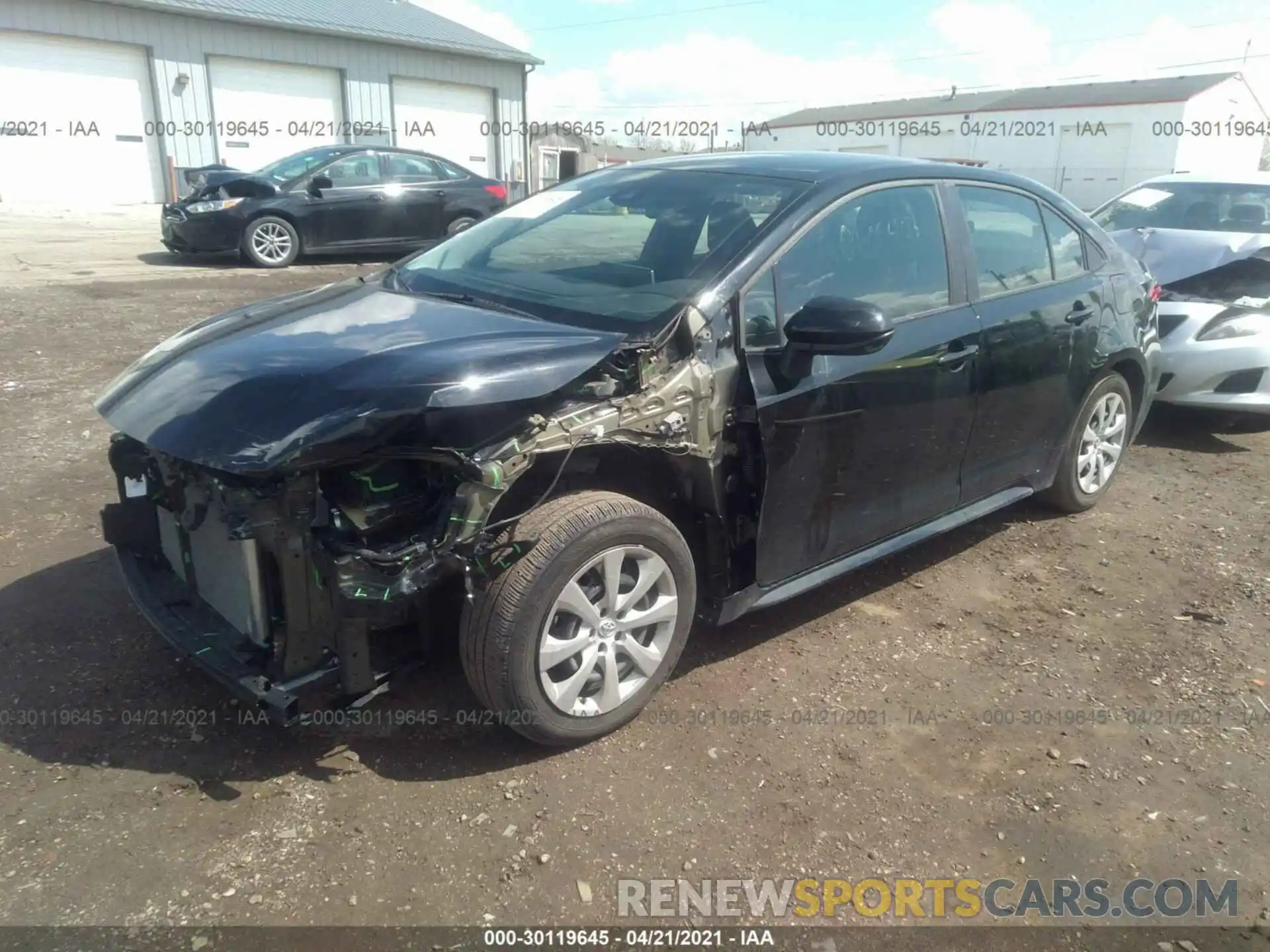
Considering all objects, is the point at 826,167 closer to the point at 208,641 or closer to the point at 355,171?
the point at 208,641

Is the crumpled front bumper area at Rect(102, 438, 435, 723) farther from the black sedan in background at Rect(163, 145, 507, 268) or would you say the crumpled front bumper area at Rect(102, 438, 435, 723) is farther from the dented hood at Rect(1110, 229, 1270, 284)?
the black sedan in background at Rect(163, 145, 507, 268)

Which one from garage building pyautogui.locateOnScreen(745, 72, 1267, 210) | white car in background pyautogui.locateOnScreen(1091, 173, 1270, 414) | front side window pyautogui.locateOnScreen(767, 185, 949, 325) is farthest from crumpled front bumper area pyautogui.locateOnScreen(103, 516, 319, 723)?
garage building pyautogui.locateOnScreen(745, 72, 1267, 210)

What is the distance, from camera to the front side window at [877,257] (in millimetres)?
3203

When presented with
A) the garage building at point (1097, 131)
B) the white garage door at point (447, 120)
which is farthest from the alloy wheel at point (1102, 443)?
the garage building at point (1097, 131)

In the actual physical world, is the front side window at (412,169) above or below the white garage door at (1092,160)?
below

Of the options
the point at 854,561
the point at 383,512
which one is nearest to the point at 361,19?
the point at 854,561

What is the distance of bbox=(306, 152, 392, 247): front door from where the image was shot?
38.8ft

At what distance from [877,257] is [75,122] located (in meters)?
19.5

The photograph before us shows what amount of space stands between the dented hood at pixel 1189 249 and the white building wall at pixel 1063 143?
2801 cm

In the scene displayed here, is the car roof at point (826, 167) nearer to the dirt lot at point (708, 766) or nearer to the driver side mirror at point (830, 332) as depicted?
the driver side mirror at point (830, 332)

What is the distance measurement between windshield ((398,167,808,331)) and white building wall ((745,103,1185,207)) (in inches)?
1245

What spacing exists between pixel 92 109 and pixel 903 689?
2021 cm

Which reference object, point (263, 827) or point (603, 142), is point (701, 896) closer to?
point (263, 827)

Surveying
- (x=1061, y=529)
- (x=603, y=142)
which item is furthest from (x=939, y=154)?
(x=1061, y=529)
